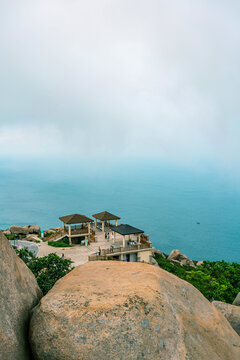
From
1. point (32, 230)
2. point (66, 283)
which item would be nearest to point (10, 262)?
point (66, 283)

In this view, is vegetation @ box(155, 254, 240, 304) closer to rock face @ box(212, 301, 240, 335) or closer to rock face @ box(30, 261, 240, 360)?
rock face @ box(212, 301, 240, 335)

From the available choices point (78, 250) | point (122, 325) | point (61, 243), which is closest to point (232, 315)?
point (122, 325)

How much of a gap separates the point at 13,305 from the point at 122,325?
2436 millimetres

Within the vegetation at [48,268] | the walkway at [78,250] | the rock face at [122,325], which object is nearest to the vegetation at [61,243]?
the walkway at [78,250]

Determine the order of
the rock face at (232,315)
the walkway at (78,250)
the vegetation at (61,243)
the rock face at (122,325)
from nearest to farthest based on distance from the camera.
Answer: the rock face at (122,325) → the rock face at (232,315) → the walkway at (78,250) → the vegetation at (61,243)

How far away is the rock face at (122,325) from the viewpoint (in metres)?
4.80

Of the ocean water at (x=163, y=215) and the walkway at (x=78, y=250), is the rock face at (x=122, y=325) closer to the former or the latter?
the walkway at (x=78, y=250)

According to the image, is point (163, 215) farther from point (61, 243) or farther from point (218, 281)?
point (218, 281)

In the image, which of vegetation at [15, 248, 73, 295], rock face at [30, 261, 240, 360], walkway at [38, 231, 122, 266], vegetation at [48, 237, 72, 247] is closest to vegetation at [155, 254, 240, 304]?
walkway at [38, 231, 122, 266]

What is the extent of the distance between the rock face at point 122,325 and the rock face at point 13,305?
0.93ft

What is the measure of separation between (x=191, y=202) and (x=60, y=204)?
10004 centimetres

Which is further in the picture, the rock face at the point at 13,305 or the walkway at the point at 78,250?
the walkway at the point at 78,250

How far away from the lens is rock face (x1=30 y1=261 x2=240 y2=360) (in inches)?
189

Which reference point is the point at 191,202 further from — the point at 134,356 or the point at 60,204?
the point at 134,356
